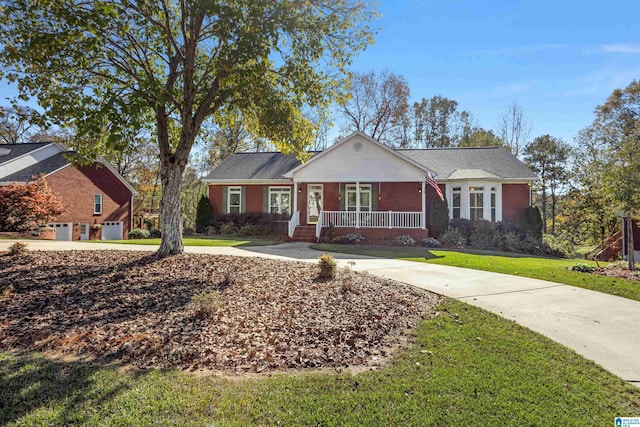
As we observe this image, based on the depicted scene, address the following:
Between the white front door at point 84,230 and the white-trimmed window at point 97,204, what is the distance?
1191 mm

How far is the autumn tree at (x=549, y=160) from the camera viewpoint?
28.9m

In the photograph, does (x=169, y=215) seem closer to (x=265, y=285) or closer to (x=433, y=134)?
(x=265, y=285)

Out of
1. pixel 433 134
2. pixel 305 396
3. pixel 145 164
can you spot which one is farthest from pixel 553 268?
pixel 145 164

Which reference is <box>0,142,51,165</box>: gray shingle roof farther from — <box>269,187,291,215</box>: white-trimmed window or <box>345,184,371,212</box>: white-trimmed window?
<box>345,184,371,212</box>: white-trimmed window

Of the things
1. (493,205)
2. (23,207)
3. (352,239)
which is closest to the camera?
(352,239)

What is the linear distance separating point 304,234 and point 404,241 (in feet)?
16.8

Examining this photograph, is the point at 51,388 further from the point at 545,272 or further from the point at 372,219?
the point at 372,219

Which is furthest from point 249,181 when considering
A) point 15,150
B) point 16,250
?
point 15,150

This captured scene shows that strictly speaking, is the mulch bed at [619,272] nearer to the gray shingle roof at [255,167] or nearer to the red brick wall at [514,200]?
the red brick wall at [514,200]

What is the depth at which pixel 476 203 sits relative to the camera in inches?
771

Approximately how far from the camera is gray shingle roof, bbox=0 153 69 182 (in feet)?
70.8

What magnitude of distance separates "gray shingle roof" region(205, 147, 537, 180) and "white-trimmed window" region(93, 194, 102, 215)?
991 cm

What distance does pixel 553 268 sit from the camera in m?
9.91

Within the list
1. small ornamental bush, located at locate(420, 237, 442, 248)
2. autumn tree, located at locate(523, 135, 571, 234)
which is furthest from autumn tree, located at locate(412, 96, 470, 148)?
small ornamental bush, located at locate(420, 237, 442, 248)
